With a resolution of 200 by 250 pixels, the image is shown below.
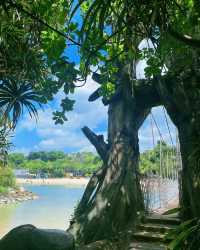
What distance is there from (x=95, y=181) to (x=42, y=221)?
24.3m

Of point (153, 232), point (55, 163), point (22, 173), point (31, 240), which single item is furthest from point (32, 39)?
point (22, 173)

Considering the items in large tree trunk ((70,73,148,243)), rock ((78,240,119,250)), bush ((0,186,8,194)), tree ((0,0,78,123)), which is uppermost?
tree ((0,0,78,123))

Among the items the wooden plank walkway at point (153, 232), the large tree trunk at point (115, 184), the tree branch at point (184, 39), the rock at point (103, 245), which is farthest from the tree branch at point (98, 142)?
the tree branch at point (184, 39)

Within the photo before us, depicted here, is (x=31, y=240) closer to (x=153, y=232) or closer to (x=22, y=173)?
(x=153, y=232)

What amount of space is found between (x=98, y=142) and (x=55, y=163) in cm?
8216

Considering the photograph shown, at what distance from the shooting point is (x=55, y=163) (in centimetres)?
9031

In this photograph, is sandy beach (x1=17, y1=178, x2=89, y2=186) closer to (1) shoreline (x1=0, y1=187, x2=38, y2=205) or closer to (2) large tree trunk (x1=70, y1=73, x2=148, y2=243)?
(1) shoreline (x1=0, y1=187, x2=38, y2=205)

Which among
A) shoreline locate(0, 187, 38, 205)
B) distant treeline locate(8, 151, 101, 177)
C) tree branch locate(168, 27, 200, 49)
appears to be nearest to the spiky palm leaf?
tree branch locate(168, 27, 200, 49)

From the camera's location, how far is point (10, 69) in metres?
4.95

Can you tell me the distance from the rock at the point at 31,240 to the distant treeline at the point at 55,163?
74395 millimetres

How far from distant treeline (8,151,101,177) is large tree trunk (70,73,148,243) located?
7115 cm

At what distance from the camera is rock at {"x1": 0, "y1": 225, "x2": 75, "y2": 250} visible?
514cm

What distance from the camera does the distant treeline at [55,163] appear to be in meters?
83.4

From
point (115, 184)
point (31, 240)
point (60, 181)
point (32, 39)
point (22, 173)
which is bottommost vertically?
point (60, 181)
